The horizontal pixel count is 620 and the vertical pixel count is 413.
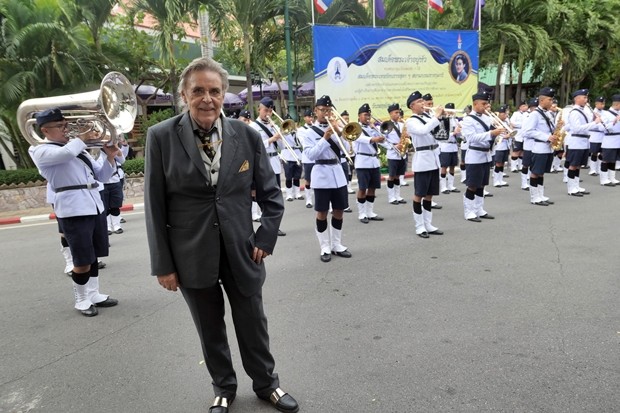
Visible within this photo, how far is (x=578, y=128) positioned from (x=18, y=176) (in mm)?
12727

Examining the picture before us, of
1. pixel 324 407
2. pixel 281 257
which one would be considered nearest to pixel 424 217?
A: pixel 281 257

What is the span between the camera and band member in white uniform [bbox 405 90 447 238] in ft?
21.4

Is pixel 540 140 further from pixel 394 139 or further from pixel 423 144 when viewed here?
pixel 423 144

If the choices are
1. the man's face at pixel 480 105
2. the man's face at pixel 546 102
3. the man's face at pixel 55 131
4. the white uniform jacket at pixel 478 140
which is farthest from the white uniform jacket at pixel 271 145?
the man's face at pixel 546 102

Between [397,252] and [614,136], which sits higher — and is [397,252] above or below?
below

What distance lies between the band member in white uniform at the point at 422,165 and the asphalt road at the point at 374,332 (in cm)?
44

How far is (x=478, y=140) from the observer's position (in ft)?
24.2

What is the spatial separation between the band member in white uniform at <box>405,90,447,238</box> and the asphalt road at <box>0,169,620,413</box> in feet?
1.43

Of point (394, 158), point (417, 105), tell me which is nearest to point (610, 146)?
point (394, 158)

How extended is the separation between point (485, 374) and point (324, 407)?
111 centimetres

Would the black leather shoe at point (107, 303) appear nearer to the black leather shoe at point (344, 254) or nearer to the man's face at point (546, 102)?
the black leather shoe at point (344, 254)

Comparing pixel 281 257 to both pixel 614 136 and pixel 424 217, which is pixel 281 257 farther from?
pixel 614 136

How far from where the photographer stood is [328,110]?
568 centimetres

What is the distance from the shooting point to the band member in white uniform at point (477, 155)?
24.4 ft
